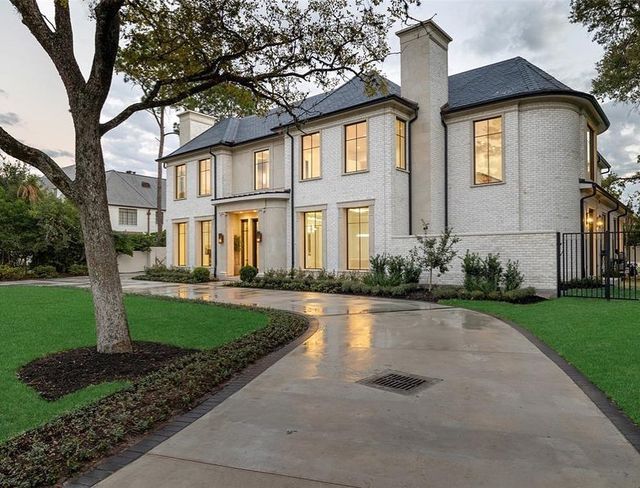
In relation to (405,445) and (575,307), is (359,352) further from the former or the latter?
(575,307)

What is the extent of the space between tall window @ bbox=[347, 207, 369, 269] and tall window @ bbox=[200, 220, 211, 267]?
838 cm

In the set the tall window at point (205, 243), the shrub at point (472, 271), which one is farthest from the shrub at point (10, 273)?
the shrub at point (472, 271)

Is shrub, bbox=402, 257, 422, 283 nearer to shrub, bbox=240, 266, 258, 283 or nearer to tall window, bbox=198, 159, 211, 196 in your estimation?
shrub, bbox=240, 266, 258, 283

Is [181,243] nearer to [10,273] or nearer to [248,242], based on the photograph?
[248,242]

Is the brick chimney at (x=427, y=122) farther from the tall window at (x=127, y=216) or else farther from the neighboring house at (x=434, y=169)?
the tall window at (x=127, y=216)

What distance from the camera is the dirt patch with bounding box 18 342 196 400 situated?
4680mm

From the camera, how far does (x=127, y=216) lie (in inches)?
1464

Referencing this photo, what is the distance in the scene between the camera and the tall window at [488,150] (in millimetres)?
14531

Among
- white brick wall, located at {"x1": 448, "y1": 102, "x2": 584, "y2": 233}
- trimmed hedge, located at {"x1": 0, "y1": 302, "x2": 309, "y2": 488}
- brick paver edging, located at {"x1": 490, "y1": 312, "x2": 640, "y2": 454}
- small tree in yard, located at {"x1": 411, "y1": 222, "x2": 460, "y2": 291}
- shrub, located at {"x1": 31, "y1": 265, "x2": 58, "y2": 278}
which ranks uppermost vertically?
white brick wall, located at {"x1": 448, "y1": 102, "x2": 584, "y2": 233}

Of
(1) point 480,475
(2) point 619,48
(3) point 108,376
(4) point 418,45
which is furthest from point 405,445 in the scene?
(2) point 619,48

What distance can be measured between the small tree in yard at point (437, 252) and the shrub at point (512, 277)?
1496mm

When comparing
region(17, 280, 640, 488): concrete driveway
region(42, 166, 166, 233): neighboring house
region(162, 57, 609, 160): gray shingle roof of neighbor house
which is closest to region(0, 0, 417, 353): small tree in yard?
region(17, 280, 640, 488): concrete driveway

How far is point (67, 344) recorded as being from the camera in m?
6.38

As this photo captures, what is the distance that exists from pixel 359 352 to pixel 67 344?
13.9ft
